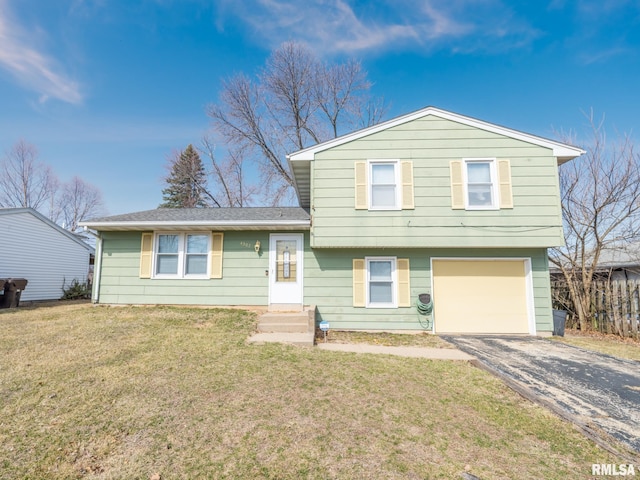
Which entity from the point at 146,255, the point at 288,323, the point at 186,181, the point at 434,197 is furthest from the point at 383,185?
the point at 186,181

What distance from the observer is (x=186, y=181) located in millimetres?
25688

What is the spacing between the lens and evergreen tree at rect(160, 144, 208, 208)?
979 inches

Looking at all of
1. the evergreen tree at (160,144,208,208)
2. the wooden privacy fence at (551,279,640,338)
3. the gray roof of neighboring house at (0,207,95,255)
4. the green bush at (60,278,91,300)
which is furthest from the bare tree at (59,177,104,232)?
the wooden privacy fence at (551,279,640,338)

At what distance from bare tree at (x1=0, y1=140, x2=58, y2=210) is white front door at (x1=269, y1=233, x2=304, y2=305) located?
2744cm

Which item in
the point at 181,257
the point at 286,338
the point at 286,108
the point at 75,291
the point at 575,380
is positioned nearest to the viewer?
the point at 575,380

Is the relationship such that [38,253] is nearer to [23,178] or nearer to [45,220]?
[45,220]

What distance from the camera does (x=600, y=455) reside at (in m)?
2.66

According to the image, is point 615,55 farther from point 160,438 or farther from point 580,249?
point 160,438

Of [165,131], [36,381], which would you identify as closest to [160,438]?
[36,381]

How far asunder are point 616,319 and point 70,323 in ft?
46.8

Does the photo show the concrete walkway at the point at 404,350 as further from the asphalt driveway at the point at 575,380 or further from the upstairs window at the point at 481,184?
the upstairs window at the point at 481,184

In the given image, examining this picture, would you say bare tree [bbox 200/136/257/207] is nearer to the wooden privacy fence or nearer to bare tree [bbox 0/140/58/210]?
bare tree [bbox 0/140/58/210]

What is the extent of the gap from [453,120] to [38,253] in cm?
1808

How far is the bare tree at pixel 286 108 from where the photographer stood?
19.4 m
